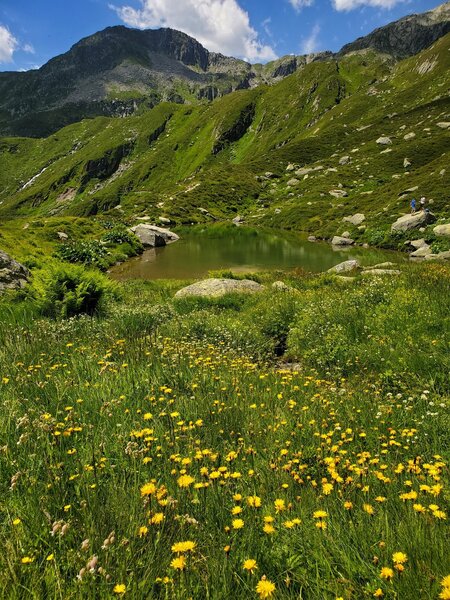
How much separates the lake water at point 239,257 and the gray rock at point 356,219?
6.91 m

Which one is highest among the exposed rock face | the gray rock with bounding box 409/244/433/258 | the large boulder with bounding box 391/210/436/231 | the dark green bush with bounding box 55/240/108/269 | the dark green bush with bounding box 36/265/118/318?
the exposed rock face

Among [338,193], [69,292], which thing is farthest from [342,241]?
[69,292]

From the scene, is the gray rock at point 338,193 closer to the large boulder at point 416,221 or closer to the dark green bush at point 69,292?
the large boulder at point 416,221

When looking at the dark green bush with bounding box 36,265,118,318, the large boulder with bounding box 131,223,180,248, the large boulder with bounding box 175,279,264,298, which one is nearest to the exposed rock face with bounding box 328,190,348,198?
the large boulder with bounding box 131,223,180,248

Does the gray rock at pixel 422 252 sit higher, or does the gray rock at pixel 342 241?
the gray rock at pixel 342 241

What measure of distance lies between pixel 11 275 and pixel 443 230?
39.0 metres

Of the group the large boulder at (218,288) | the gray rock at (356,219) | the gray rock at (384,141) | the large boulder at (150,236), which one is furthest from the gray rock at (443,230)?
the gray rock at (384,141)

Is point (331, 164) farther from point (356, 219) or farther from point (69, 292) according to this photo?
point (69, 292)

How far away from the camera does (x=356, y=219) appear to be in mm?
54906

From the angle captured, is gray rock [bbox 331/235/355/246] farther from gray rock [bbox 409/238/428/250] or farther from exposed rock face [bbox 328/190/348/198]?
exposed rock face [bbox 328/190/348/198]

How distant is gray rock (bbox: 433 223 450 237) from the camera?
38.1m

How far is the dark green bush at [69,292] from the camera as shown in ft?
42.3

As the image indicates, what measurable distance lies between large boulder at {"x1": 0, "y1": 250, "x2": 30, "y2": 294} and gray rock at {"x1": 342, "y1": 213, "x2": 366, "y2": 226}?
46146 millimetres

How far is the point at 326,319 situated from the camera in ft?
37.9
